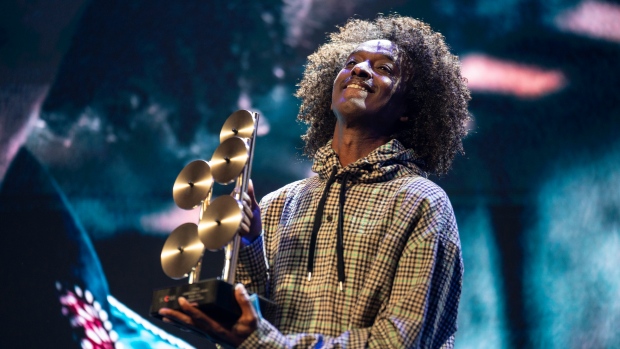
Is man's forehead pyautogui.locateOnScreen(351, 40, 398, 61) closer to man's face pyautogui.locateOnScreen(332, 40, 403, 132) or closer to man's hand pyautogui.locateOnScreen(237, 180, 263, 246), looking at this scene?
man's face pyautogui.locateOnScreen(332, 40, 403, 132)

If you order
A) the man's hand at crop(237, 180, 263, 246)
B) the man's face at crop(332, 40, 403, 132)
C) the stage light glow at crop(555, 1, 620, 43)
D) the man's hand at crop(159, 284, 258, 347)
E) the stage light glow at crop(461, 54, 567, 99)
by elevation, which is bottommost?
the man's hand at crop(159, 284, 258, 347)

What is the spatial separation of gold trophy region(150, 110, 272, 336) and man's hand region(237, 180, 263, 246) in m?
0.03

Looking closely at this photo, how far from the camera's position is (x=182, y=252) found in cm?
169

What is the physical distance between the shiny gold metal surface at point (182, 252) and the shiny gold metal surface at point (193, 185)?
0.06 m

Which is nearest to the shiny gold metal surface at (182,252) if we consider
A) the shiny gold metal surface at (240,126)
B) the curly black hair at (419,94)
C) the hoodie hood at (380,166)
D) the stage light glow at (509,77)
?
the shiny gold metal surface at (240,126)

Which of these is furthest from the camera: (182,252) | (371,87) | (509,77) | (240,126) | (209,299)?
(509,77)

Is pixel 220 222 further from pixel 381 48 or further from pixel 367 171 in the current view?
pixel 381 48

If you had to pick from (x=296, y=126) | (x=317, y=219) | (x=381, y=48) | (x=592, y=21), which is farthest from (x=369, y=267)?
(x=592, y=21)

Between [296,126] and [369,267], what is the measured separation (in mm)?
1509

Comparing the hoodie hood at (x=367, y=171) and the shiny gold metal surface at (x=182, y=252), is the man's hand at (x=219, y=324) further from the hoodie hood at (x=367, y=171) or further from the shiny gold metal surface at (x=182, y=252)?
the hoodie hood at (x=367, y=171)

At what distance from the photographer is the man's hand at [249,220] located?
1665 mm

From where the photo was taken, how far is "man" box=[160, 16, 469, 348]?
1.65 meters

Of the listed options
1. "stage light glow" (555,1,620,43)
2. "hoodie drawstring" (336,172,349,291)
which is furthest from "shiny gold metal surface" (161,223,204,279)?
"stage light glow" (555,1,620,43)

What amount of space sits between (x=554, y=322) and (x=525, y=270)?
0.22 metres
